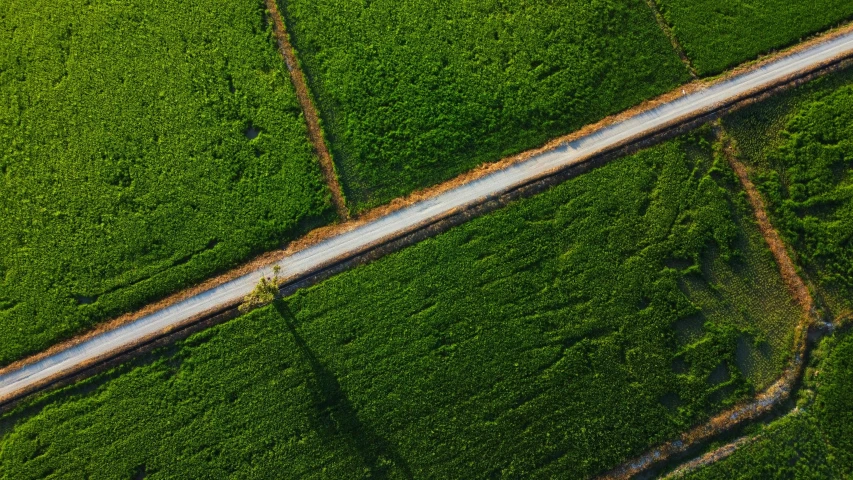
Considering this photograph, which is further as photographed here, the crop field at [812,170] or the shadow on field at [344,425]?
the crop field at [812,170]

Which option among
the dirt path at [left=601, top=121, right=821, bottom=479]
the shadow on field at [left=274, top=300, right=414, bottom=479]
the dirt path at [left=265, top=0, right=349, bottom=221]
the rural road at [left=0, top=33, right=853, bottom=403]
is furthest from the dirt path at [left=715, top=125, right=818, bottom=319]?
the shadow on field at [left=274, top=300, right=414, bottom=479]

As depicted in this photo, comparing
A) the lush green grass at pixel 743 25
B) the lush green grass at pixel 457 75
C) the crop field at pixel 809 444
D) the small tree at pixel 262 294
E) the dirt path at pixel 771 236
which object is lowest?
the crop field at pixel 809 444

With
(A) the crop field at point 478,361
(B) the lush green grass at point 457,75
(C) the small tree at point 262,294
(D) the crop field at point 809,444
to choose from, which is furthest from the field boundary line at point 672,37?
(C) the small tree at point 262,294

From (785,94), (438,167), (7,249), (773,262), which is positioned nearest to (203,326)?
(7,249)

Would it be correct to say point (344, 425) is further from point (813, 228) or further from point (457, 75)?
point (813, 228)

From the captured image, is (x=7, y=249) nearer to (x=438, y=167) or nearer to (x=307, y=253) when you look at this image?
(x=307, y=253)

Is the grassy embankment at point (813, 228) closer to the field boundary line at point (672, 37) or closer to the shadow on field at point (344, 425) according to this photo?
the field boundary line at point (672, 37)
